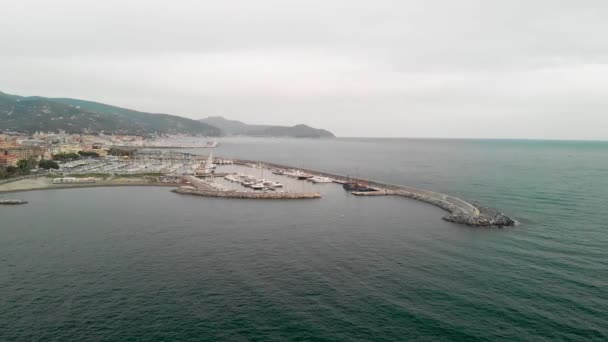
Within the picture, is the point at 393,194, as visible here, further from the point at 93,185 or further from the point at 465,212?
the point at 93,185

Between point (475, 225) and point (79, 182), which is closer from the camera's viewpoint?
point (475, 225)

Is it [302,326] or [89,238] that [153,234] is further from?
[302,326]

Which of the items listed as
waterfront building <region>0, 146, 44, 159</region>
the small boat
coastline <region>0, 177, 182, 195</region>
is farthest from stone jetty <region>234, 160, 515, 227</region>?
waterfront building <region>0, 146, 44, 159</region>

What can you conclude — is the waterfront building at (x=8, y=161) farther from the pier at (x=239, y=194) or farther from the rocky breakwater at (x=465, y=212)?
the rocky breakwater at (x=465, y=212)

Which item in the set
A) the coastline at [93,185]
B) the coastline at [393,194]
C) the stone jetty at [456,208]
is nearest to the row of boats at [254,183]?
the coastline at [393,194]

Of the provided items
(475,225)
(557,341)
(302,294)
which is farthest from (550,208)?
(302,294)

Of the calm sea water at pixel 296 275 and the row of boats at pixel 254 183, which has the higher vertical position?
the row of boats at pixel 254 183

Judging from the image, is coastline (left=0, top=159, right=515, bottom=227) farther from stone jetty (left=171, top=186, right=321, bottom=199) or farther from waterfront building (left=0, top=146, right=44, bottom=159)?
waterfront building (left=0, top=146, right=44, bottom=159)

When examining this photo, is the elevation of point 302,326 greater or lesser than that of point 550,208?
lesser

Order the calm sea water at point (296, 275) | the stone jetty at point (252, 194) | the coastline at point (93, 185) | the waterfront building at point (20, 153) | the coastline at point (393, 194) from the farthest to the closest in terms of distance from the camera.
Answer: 1. the waterfront building at point (20, 153)
2. the coastline at point (93, 185)
3. the stone jetty at point (252, 194)
4. the coastline at point (393, 194)
5. the calm sea water at point (296, 275)
